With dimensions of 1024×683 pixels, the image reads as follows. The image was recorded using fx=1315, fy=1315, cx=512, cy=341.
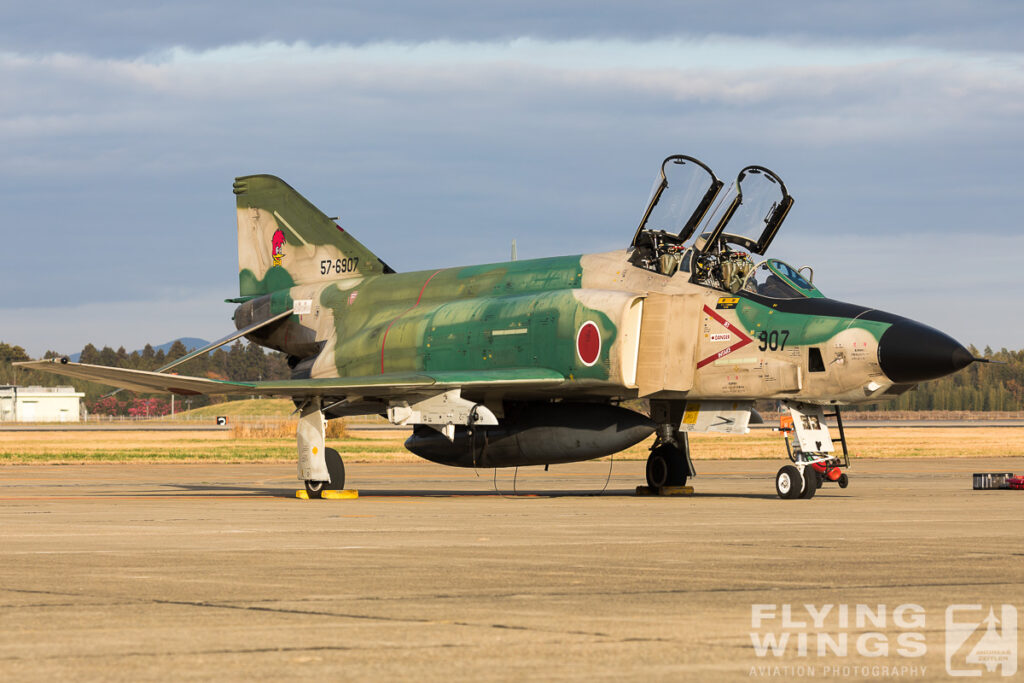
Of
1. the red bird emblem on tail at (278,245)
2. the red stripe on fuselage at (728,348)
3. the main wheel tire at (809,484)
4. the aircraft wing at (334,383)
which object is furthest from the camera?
the red bird emblem on tail at (278,245)

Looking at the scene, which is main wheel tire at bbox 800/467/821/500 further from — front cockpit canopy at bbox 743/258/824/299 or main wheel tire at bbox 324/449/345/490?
main wheel tire at bbox 324/449/345/490

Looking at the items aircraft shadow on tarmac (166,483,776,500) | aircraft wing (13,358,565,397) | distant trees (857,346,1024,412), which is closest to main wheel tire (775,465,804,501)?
aircraft shadow on tarmac (166,483,776,500)

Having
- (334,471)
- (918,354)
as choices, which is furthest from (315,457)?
(918,354)

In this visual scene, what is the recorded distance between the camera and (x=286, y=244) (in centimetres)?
2597

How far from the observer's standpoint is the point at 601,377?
62.3ft

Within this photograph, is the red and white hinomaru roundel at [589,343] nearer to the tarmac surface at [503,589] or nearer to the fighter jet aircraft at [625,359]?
the fighter jet aircraft at [625,359]

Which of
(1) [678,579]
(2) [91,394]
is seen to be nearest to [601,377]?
(1) [678,579]

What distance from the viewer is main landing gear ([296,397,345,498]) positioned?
66.4ft

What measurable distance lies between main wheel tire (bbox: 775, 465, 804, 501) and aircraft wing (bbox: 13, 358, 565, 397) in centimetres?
347

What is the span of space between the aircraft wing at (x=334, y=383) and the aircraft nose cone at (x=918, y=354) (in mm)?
4755

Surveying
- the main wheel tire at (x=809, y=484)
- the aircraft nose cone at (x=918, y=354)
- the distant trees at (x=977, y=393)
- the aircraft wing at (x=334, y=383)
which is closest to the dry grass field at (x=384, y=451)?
the aircraft wing at (x=334, y=383)

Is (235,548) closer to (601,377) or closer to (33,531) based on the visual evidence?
(33,531)

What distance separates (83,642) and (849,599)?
417cm

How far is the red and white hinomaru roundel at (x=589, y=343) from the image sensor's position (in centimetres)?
1902
